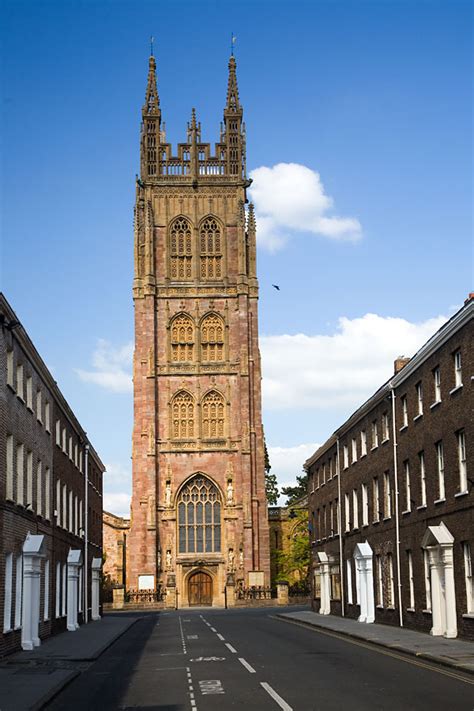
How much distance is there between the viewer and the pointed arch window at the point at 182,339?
274ft

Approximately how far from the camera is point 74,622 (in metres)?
43.6

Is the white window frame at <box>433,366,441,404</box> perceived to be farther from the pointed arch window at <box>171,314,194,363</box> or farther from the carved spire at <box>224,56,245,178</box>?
the carved spire at <box>224,56,245,178</box>

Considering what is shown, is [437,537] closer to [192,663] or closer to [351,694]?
[192,663]

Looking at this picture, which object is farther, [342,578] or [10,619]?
[342,578]

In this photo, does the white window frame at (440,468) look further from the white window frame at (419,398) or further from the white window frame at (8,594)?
the white window frame at (8,594)

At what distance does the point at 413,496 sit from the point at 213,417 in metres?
47.6

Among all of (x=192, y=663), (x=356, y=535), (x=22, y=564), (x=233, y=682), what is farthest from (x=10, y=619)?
(x=356, y=535)

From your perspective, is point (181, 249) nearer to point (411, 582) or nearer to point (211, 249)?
point (211, 249)

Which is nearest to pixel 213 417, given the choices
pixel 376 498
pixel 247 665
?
pixel 376 498

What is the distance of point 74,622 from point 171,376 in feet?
132

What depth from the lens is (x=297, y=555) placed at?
282 feet

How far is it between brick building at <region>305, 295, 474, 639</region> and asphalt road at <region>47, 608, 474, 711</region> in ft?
11.0

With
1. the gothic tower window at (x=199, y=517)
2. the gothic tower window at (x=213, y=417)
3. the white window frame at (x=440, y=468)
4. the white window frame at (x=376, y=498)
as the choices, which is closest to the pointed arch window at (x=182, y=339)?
the gothic tower window at (x=213, y=417)

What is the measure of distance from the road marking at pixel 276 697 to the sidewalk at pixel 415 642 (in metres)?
4.15
